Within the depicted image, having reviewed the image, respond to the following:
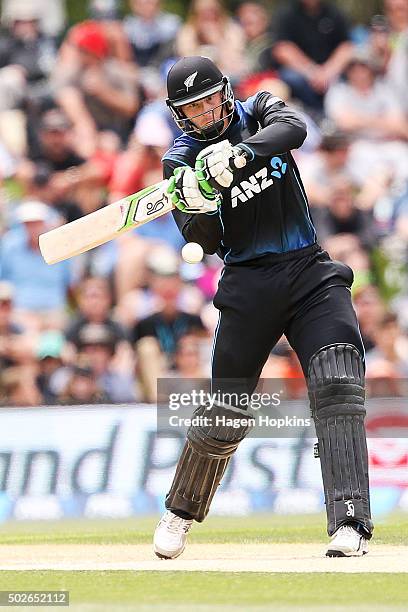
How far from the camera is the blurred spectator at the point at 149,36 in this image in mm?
13039

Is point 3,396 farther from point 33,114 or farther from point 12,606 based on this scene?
point 12,606

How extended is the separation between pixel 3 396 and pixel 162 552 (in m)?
4.49

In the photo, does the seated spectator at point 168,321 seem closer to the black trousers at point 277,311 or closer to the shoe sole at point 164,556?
the shoe sole at point 164,556

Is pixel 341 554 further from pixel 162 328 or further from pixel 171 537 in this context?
pixel 162 328

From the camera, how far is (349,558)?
18.4 feet

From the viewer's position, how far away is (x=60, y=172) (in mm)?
12055

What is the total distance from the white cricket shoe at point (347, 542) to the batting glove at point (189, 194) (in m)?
1.53

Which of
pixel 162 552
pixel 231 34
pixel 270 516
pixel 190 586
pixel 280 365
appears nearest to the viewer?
pixel 190 586

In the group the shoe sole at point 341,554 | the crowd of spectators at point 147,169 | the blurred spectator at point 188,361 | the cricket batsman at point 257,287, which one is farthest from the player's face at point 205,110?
the blurred spectator at point 188,361

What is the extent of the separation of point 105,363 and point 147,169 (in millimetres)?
2324

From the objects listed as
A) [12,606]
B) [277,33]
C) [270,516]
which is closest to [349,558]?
[12,606]

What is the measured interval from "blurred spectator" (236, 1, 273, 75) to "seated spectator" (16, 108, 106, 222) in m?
2.09

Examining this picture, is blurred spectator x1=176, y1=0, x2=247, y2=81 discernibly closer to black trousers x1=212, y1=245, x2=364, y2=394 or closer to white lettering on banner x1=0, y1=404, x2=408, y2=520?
white lettering on banner x1=0, y1=404, x2=408, y2=520

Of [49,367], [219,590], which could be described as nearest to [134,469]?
[49,367]
